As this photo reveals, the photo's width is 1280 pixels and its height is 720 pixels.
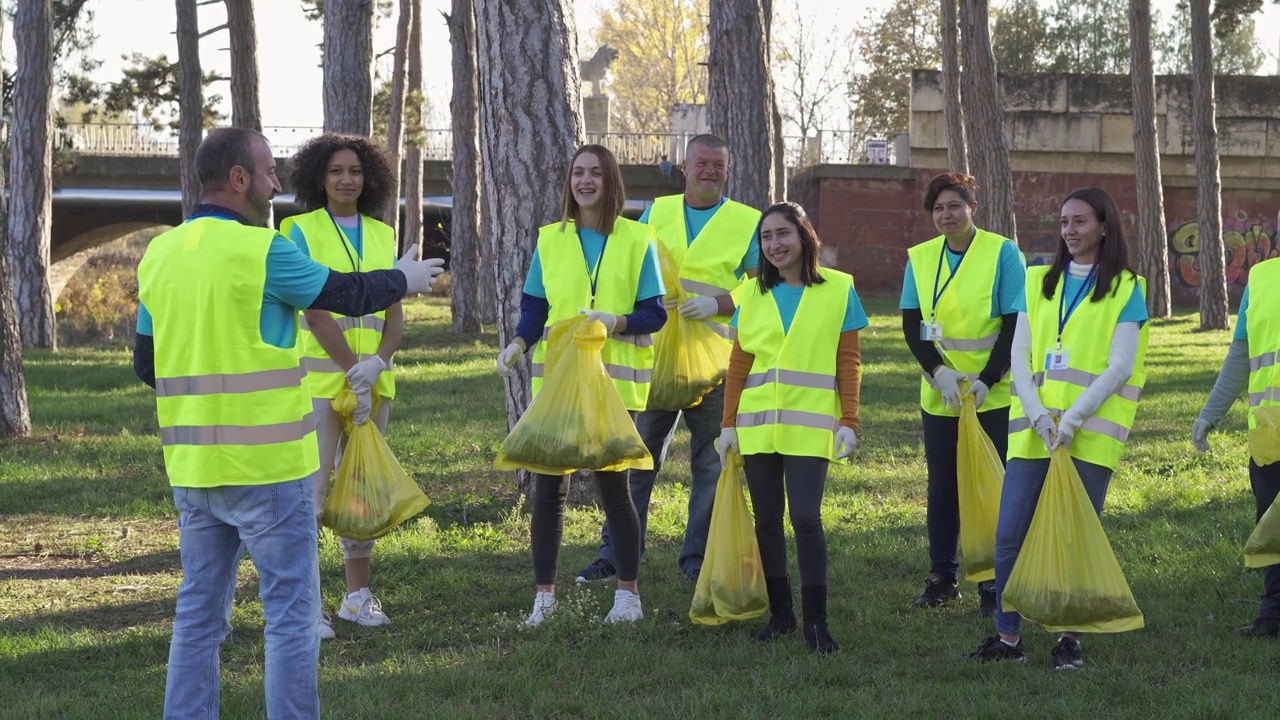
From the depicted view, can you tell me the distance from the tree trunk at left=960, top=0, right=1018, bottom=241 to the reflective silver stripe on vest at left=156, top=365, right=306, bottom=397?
48.2 ft

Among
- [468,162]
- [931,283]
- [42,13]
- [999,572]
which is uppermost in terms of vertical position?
[42,13]

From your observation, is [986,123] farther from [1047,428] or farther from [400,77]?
[1047,428]

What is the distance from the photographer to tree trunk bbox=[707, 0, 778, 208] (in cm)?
1063

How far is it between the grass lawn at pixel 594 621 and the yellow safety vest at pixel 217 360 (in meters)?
1.18

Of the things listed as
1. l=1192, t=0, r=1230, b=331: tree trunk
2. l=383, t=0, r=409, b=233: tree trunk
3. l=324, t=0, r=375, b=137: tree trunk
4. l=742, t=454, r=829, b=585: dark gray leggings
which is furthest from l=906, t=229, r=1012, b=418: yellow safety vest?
l=1192, t=0, r=1230, b=331: tree trunk

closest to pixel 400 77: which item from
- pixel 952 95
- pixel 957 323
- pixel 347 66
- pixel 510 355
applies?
pixel 952 95

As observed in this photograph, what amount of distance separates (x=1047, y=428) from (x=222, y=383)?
108 inches

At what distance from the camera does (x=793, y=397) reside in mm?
4973

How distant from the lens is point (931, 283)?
5.60 m

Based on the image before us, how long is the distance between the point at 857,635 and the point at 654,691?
39.5 inches

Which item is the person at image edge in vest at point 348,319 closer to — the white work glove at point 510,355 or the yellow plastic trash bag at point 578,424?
the white work glove at point 510,355

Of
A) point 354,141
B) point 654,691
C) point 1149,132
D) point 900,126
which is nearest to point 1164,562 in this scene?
point 654,691

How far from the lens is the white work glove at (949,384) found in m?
5.31

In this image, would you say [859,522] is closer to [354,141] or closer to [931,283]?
[931,283]
